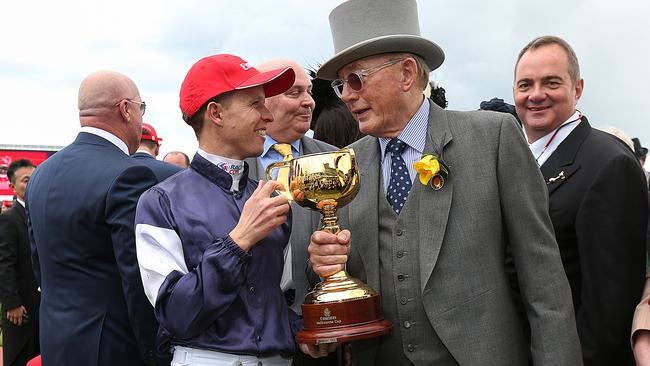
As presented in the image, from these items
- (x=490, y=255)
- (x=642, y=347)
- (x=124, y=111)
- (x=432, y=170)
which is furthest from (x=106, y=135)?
(x=642, y=347)

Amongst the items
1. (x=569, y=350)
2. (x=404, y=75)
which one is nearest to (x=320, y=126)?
(x=404, y=75)

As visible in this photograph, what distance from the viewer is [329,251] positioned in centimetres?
271

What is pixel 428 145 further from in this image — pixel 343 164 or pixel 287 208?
pixel 287 208

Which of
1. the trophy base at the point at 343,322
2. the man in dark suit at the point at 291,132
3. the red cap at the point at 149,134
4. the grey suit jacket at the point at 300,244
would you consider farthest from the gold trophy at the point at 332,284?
the red cap at the point at 149,134

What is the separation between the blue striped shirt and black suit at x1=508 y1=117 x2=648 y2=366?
2.90 ft

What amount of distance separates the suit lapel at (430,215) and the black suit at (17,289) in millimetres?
6465

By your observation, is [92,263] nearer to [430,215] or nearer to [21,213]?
[430,215]

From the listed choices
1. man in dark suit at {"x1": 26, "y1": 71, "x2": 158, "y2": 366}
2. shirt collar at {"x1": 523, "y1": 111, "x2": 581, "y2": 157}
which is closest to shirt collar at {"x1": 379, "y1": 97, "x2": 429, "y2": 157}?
shirt collar at {"x1": 523, "y1": 111, "x2": 581, "y2": 157}

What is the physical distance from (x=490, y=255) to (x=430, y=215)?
0.95 feet

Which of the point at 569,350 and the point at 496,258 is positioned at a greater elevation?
the point at 496,258

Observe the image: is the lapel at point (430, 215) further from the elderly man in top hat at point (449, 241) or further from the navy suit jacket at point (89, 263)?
the navy suit jacket at point (89, 263)

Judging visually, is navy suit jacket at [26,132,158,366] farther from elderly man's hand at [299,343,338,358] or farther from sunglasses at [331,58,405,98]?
sunglasses at [331,58,405,98]

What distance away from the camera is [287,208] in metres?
2.68

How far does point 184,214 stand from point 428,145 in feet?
3.54
